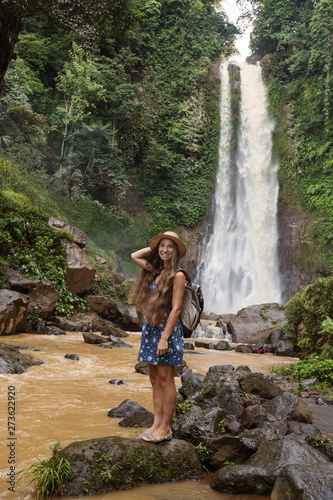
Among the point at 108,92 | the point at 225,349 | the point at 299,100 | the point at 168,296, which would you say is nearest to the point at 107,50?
the point at 108,92

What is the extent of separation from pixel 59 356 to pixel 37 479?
15.7 ft

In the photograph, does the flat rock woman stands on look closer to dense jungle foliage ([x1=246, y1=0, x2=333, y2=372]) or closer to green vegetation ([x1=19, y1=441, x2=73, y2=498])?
green vegetation ([x1=19, y1=441, x2=73, y2=498])

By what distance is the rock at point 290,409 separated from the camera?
4.01 m

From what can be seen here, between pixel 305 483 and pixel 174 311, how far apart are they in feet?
4.78

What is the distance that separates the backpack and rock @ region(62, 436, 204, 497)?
3.07 feet

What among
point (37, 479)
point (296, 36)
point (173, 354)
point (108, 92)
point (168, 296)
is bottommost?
point (37, 479)

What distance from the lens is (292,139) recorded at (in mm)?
25469

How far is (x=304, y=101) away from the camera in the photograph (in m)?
26.0

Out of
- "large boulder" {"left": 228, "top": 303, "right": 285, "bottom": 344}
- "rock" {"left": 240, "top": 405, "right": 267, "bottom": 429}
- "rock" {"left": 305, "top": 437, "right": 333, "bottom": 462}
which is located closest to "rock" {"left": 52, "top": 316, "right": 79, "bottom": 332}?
"large boulder" {"left": 228, "top": 303, "right": 285, "bottom": 344}

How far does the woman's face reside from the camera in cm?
332

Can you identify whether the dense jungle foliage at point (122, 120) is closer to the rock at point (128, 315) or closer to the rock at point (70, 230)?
the rock at point (70, 230)

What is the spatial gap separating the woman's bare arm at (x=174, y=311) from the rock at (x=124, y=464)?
740mm

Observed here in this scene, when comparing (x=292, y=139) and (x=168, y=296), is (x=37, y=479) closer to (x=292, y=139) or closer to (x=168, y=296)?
(x=168, y=296)

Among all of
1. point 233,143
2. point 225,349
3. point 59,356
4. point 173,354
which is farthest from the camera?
point 233,143
